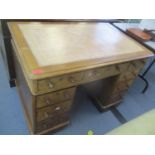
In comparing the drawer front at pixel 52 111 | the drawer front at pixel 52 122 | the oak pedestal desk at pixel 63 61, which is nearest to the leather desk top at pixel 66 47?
the oak pedestal desk at pixel 63 61

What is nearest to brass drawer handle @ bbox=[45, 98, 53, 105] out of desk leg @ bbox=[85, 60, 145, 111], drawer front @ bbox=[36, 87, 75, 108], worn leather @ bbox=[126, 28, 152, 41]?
drawer front @ bbox=[36, 87, 75, 108]

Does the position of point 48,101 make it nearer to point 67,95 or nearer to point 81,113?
point 67,95

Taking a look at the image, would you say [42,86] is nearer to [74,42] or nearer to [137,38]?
[74,42]

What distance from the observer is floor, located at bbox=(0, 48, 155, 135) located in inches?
55.2

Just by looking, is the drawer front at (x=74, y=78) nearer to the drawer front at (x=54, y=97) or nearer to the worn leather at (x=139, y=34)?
the drawer front at (x=54, y=97)

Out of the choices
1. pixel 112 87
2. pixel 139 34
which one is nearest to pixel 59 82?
pixel 112 87

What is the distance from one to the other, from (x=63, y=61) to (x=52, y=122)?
0.59 m

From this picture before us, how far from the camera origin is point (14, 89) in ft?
5.63

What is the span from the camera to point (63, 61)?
3.06 ft

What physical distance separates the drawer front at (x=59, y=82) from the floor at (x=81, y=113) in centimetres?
62

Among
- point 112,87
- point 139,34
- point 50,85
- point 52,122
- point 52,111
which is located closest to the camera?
point 50,85

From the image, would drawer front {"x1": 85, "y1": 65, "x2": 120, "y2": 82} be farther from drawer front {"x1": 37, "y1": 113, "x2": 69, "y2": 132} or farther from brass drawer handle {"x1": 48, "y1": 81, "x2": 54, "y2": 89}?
drawer front {"x1": 37, "y1": 113, "x2": 69, "y2": 132}

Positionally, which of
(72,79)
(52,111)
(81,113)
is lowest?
(81,113)
